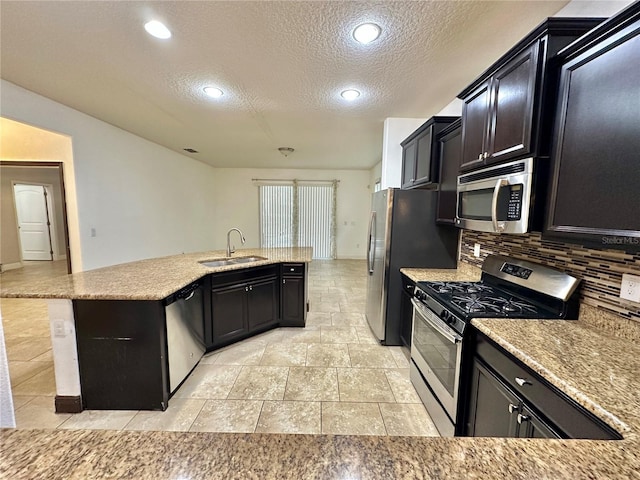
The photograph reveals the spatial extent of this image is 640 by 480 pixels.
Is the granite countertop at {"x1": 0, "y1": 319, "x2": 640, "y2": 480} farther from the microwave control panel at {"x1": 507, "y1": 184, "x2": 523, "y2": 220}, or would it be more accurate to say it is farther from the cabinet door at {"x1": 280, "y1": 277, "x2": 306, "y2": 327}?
the cabinet door at {"x1": 280, "y1": 277, "x2": 306, "y2": 327}

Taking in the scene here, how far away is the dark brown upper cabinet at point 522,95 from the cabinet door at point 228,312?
2.43 meters

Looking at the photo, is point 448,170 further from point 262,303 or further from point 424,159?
point 262,303

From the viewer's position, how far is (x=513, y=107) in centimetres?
144

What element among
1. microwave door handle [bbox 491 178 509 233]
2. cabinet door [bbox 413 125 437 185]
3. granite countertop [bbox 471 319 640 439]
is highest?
cabinet door [bbox 413 125 437 185]

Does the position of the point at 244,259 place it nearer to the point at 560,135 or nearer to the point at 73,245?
the point at 73,245

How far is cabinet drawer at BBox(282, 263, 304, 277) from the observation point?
310 cm

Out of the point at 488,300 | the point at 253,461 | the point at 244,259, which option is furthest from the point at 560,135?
the point at 244,259

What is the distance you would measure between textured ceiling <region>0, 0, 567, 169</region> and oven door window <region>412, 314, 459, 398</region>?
6.75ft

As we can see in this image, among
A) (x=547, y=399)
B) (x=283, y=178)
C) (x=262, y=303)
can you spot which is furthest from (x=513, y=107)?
(x=283, y=178)

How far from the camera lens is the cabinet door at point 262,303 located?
2877mm

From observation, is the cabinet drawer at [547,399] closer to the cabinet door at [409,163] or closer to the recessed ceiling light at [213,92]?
the cabinet door at [409,163]

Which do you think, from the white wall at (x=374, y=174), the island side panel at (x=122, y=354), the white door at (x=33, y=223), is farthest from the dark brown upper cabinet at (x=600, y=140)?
the white door at (x=33, y=223)

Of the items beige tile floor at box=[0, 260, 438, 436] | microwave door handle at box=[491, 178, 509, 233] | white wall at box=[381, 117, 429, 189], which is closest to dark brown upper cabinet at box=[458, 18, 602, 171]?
microwave door handle at box=[491, 178, 509, 233]

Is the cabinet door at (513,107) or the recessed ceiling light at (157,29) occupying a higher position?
the recessed ceiling light at (157,29)
